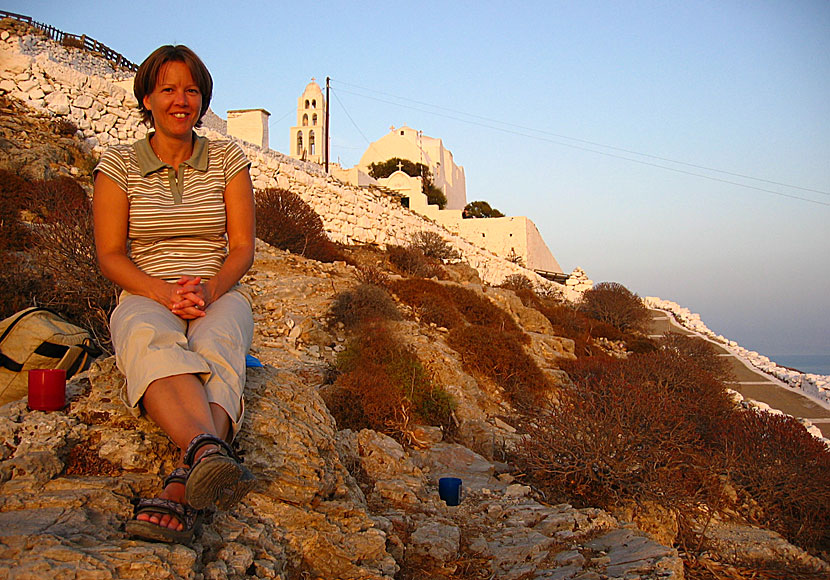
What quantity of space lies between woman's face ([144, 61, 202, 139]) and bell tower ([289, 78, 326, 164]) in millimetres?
39696

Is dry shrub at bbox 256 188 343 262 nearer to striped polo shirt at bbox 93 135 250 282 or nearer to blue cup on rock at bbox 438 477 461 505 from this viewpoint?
blue cup on rock at bbox 438 477 461 505

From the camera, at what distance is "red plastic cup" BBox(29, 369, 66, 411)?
2.29 m

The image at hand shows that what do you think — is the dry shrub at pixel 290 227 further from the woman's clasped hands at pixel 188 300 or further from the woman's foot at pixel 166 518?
the woman's foot at pixel 166 518

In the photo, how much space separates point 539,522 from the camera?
147 inches

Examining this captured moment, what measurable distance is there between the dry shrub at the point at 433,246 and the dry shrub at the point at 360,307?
10832 mm

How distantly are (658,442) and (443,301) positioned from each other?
606cm

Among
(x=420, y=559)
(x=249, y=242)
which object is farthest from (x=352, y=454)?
(x=249, y=242)

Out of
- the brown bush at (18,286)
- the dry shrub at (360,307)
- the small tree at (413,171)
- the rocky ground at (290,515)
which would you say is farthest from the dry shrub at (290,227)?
the small tree at (413,171)

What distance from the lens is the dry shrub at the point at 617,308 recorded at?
21172 mm

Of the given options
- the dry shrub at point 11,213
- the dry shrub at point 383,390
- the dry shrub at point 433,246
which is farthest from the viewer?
the dry shrub at point 433,246

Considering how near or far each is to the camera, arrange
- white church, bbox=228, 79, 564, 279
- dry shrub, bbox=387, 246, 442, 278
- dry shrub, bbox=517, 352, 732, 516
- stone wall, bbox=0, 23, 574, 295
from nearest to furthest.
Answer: dry shrub, bbox=517, 352, 732, 516, stone wall, bbox=0, 23, 574, 295, dry shrub, bbox=387, 246, 442, 278, white church, bbox=228, 79, 564, 279

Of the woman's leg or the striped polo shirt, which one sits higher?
the striped polo shirt

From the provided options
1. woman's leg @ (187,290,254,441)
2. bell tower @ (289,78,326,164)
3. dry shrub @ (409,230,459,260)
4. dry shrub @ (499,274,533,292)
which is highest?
bell tower @ (289,78,326,164)

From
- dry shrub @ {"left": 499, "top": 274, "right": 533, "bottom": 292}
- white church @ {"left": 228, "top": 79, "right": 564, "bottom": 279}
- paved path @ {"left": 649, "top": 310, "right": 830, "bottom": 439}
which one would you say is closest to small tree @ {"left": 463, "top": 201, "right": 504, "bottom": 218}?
white church @ {"left": 228, "top": 79, "right": 564, "bottom": 279}
